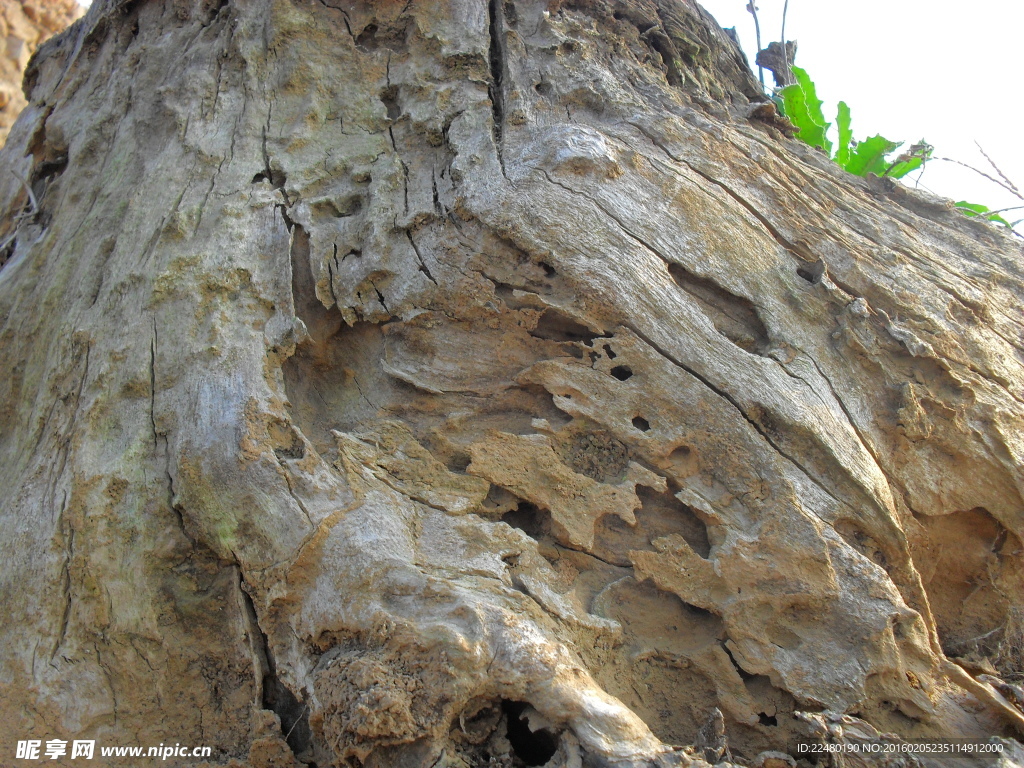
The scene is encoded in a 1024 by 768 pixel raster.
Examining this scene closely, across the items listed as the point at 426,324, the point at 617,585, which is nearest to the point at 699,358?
the point at 617,585

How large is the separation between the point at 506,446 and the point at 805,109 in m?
3.86

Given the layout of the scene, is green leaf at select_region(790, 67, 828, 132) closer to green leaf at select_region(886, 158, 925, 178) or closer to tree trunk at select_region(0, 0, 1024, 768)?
green leaf at select_region(886, 158, 925, 178)

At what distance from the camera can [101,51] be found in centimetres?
466

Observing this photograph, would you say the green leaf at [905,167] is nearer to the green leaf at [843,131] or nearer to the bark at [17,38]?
the green leaf at [843,131]

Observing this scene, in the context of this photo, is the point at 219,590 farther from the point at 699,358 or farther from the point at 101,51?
the point at 101,51

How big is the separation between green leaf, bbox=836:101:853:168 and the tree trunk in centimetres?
166

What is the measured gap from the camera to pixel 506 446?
2.75 metres

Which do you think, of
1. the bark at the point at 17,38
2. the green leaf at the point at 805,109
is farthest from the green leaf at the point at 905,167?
the bark at the point at 17,38

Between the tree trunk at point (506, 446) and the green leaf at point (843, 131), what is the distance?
65.5 inches

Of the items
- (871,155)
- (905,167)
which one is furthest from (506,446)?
(905,167)

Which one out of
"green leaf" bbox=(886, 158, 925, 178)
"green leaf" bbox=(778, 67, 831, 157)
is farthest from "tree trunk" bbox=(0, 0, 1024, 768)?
"green leaf" bbox=(886, 158, 925, 178)

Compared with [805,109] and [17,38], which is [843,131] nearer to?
[805,109]

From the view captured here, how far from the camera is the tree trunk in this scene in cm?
236

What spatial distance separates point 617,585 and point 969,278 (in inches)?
84.7
